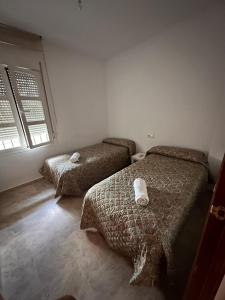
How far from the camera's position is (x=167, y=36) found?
2.19 metres

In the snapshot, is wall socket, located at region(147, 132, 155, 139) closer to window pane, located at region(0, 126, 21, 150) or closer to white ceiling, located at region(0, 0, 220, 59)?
white ceiling, located at region(0, 0, 220, 59)

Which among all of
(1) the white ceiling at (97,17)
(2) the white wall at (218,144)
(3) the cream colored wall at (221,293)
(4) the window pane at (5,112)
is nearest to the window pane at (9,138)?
(4) the window pane at (5,112)

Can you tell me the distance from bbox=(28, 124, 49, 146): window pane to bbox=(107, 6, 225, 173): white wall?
1763 mm

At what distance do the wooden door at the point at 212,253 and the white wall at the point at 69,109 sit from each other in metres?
2.78

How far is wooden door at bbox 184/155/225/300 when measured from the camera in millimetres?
488

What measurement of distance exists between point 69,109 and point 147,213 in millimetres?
2542

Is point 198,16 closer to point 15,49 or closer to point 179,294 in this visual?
point 15,49

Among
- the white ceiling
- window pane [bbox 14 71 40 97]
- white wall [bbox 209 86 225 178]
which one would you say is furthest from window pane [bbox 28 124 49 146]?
white wall [bbox 209 86 225 178]

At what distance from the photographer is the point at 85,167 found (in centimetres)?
227

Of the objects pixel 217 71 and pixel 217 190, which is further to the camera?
pixel 217 71

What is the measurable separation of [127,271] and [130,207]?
22.7 inches

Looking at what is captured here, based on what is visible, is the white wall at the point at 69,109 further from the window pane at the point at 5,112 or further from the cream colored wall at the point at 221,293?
the cream colored wall at the point at 221,293

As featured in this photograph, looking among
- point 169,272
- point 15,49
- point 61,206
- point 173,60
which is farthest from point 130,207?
point 15,49

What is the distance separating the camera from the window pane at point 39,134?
7.99 feet
